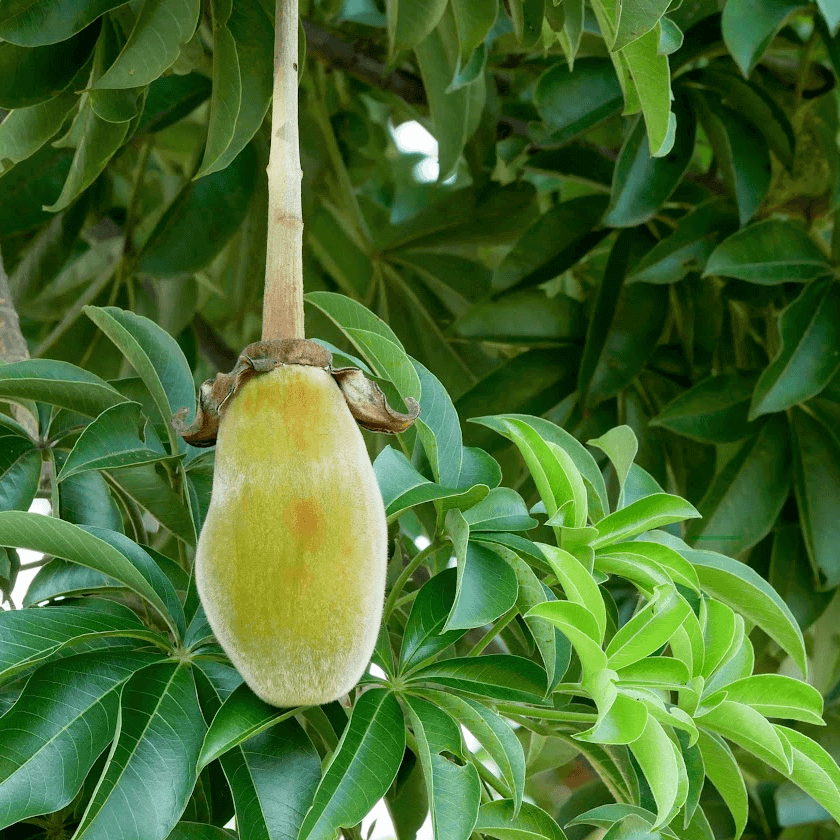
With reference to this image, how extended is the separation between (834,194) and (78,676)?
33.8 inches

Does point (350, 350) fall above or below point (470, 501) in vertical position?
below

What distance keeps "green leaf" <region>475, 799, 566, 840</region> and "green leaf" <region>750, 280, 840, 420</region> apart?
0.52m

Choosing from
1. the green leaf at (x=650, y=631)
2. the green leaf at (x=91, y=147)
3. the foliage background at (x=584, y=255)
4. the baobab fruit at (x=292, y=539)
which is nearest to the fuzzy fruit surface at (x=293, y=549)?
the baobab fruit at (x=292, y=539)

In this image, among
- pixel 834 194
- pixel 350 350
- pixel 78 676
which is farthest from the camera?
pixel 350 350

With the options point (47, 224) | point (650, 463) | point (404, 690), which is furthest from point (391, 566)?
point (47, 224)

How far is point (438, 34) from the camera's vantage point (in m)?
0.97

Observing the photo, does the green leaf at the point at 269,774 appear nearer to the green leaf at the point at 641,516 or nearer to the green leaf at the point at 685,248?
the green leaf at the point at 641,516

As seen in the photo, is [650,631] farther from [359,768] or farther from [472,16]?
[472,16]

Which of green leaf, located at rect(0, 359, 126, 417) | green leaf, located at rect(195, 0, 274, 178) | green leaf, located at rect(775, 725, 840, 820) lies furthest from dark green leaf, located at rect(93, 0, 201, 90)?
green leaf, located at rect(775, 725, 840, 820)

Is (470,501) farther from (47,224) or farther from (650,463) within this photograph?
(47,224)

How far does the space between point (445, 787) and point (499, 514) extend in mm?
132

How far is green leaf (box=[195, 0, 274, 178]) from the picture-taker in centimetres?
63

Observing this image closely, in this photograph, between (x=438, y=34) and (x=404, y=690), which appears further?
(x=438, y=34)

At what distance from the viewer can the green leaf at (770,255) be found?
3.31 ft
